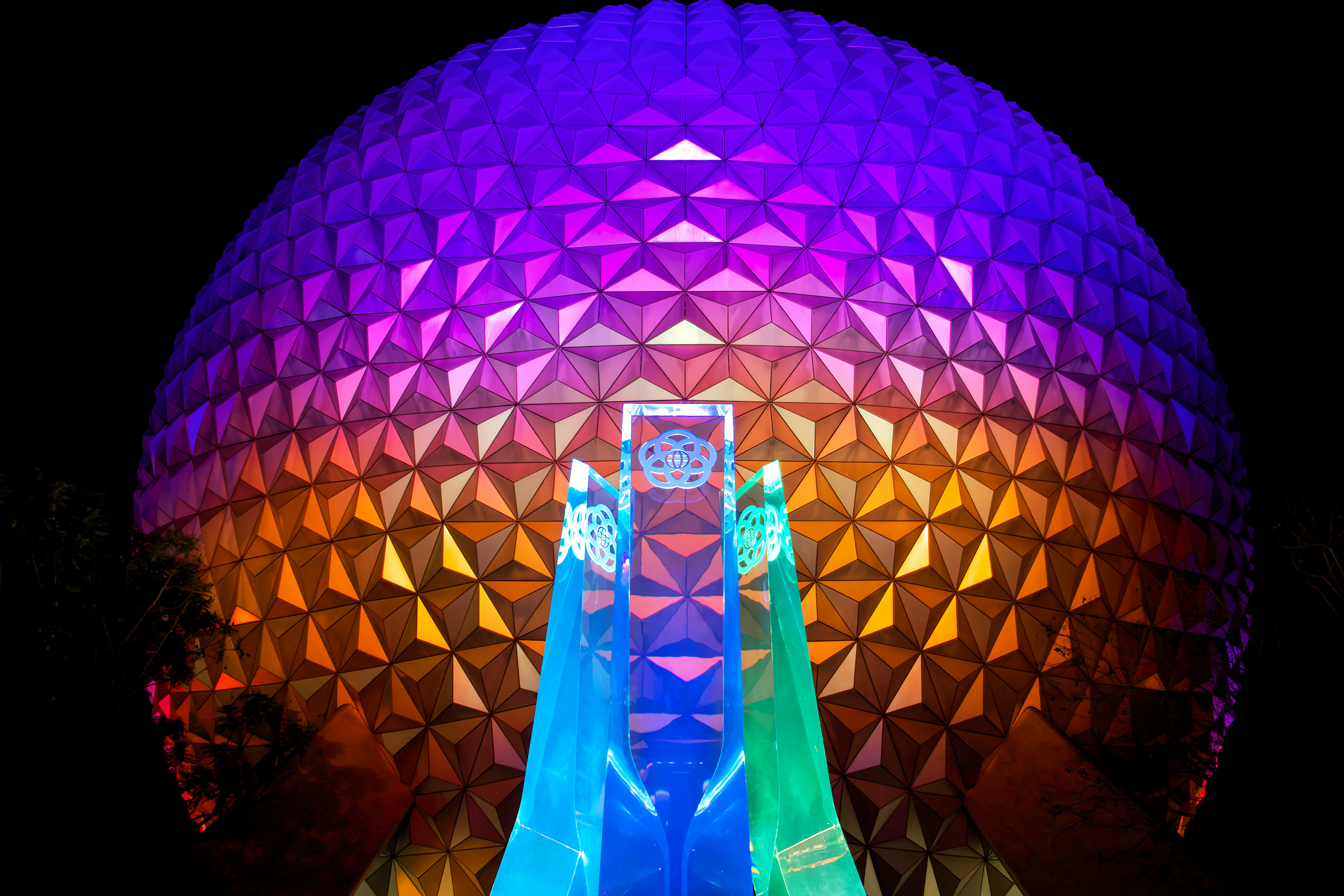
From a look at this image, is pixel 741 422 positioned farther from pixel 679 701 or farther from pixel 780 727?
pixel 679 701

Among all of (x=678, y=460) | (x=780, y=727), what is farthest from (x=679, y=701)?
(x=678, y=460)

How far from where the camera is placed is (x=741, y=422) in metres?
11.4

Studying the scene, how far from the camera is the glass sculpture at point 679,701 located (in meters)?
7.40

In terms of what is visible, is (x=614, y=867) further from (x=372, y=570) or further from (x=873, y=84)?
(x=873, y=84)

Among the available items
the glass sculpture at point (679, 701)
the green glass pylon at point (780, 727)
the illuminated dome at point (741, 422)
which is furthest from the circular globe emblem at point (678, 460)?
the illuminated dome at point (741, 422)

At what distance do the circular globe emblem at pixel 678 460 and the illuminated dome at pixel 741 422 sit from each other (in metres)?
3.15

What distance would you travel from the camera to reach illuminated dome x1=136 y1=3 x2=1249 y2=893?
10.9 metres

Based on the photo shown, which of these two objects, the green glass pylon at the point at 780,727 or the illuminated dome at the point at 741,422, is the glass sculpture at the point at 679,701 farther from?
the illuminated dome at the point at 741,422

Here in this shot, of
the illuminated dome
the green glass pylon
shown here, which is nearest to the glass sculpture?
the green glass pylon

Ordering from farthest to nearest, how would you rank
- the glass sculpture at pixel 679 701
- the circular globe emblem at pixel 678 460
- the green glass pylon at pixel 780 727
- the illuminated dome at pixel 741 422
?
the illuminated dome at pixel 741 422 → the circular globe emblem at pixel 678 460 → the green glass pylon at pixel 780 727 → the glass sculpture at pixel 679 701

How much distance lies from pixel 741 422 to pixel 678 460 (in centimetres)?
342

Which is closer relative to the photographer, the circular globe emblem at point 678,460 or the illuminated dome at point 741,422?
the circular globe emblem at point 678,460

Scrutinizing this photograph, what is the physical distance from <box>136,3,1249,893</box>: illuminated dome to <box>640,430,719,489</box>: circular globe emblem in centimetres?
315

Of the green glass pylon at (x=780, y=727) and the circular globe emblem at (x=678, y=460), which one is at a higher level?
the circular globe emblem at (x=678, y=460)
